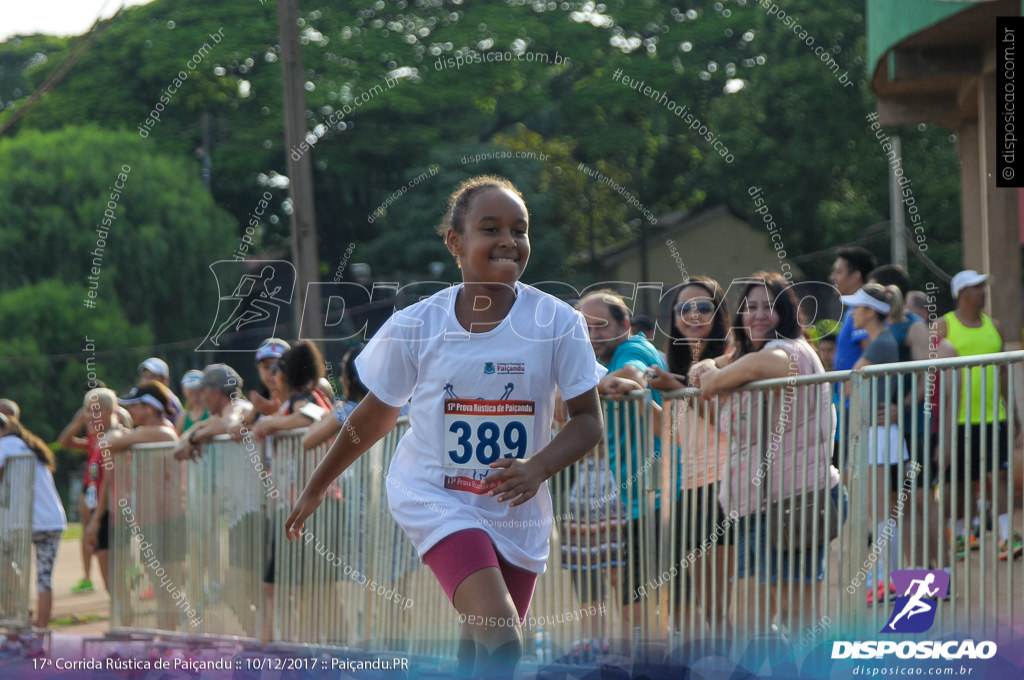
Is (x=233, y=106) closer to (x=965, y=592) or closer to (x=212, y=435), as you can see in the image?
(x=212, y=435)

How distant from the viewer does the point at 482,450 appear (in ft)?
11.1

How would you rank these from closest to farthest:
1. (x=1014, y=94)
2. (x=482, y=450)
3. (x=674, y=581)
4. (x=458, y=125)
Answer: (x=482, y=450) < (x=674, y=581) < (x=1014, y=94) < (x=458, y=125)

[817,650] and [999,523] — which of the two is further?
[817,650]

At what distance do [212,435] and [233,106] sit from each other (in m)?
7.18

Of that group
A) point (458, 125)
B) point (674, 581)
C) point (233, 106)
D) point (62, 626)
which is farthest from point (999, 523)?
point (458, 125)

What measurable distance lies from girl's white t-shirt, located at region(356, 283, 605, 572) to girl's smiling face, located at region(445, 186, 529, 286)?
0.11 metres

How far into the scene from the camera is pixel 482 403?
3.38 m

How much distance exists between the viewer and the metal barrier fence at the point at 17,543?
855 cm

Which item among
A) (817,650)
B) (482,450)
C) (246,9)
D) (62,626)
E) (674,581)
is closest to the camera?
(482,450)

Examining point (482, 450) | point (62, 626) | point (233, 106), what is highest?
point (233, 106)

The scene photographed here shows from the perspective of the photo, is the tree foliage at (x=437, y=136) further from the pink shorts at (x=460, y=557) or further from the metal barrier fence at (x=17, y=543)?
the pink shorts at (x=460, y=557)

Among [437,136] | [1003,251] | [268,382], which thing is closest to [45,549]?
[268,382]

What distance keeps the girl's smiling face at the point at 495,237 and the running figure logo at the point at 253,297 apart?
17.2 feet

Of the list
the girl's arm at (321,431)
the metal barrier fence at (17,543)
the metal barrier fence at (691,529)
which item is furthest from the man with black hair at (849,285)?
the metal barrier fence at (17,543)
